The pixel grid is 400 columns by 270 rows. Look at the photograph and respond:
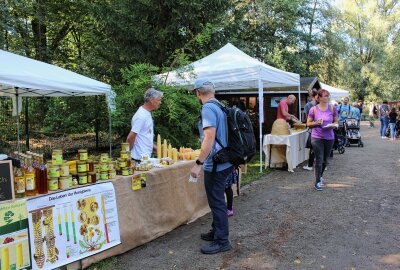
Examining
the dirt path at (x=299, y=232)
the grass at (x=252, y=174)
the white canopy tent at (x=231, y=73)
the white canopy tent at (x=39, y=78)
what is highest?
the white canopy tent at (x=231, y=73)

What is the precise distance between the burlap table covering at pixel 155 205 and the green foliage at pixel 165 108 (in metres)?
2.33

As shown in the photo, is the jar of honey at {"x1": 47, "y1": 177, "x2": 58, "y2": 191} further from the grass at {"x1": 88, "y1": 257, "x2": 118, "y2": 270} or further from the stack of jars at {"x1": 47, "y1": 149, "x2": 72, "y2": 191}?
the grass at {"x1": 88, "y1": 257, "x2": 118, "y2": 270}

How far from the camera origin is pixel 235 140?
155 inches

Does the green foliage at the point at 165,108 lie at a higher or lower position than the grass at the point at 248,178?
higher

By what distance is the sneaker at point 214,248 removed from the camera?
404 centimetres

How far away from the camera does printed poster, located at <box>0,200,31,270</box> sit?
3.03 meters

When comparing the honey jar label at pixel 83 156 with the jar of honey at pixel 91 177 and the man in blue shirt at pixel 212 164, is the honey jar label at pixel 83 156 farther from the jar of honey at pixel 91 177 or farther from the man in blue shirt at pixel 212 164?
the man in blue shirt at pixel 212 164

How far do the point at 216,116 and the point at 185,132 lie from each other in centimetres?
419

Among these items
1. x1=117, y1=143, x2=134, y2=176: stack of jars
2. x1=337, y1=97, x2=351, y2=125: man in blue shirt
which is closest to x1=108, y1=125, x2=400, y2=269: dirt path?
x1=117, y1=143, x2=134, y2=176: stack of jars

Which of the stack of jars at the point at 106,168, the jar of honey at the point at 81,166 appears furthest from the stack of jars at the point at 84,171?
the stack of jars at the point at 106,168

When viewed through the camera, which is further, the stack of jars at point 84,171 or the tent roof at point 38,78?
the tent roof at point 38,78

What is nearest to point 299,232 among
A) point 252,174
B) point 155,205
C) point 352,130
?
point 155,205

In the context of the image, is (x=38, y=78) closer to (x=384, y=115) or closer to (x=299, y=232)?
(x=299, y=232)

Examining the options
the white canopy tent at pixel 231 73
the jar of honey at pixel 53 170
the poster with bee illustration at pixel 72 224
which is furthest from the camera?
the white canopy tent at pixel 231 73
